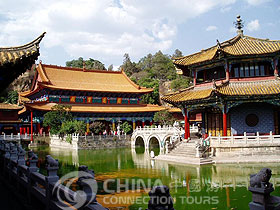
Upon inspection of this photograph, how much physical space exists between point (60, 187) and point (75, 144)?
85.1 feet

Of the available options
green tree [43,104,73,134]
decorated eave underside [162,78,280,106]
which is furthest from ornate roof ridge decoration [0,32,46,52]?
green tree [43,104,73,134]

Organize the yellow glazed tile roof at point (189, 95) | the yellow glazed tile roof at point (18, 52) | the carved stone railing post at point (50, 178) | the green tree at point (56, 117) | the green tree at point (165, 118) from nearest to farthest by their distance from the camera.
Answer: the carved stone railing post at point (50, 178)
the yellow glazed tile roof at point (18, 52)
the yellow glazed tile roof at point (189, 95)
the green tree at point (56, 117)
the green tree at point (165, 118)

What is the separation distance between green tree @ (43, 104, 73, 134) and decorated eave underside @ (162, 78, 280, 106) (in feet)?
53.2

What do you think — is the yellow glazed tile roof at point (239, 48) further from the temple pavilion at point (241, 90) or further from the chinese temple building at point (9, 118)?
the chinese temple building at point (9, 118)

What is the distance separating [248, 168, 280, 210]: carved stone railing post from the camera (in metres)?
3.79

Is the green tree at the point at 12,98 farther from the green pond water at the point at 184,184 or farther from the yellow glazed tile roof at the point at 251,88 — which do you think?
the yellow glazed tile roof at the point at 251,88

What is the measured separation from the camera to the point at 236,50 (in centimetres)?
2088

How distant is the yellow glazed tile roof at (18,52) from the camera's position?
832 cm

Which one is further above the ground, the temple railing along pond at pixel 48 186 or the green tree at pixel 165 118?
the green tree at pixel 165 118

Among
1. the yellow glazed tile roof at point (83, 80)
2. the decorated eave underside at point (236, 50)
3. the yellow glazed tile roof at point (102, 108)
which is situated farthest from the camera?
the yellow glazed tile roof at point (83, 80)

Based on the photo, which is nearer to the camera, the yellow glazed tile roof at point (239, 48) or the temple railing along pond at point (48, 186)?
the temple railing along pond at point (48, 186)

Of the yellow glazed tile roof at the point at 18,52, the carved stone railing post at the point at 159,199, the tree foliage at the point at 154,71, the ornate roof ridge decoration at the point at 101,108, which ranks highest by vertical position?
the tree foliage at the point at 154,71

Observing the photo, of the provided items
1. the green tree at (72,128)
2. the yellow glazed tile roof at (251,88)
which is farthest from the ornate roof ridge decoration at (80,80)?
the yellow glazed tile roof at (251,88)

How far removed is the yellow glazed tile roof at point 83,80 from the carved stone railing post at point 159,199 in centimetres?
3520
